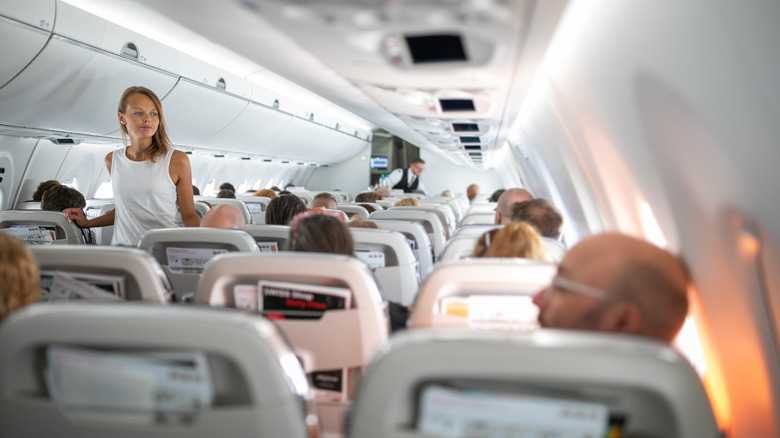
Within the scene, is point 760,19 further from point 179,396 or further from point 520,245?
point 179,396

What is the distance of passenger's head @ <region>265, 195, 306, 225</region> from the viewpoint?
4574mm

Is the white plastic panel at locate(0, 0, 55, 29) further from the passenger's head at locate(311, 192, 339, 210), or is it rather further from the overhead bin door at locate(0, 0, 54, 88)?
the passenger's head at locate(311, 192, 339, 210)

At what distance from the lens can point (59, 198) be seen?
5.95 meters

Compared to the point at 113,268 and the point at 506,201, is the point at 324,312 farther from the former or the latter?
the point at 506,201

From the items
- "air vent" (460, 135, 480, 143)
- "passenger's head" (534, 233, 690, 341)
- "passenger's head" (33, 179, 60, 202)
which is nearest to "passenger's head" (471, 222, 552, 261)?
"passenger's head" (534, 233, 690, 341)

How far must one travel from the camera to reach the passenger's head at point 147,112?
3.75m

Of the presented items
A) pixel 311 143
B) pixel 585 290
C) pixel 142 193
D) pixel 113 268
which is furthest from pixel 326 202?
pixel 311 143

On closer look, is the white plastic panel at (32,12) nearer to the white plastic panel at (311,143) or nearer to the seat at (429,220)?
the seat at (429,220)

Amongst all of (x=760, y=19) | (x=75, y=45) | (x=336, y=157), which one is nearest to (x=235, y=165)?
(x=336, y=157)

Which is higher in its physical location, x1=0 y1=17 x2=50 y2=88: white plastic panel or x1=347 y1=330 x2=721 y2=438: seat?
x1=0 y1=17 x2=50 y2=88: white plastic panel

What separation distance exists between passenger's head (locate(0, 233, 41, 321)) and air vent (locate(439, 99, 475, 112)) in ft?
13.7

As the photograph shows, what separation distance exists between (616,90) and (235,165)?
1660 centimetres

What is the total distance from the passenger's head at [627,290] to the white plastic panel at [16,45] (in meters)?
5.45

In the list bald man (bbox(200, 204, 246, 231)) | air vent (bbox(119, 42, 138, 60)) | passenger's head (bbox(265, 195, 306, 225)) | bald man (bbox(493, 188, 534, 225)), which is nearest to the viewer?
bald man (bbox(200, 204, 246, 231))
